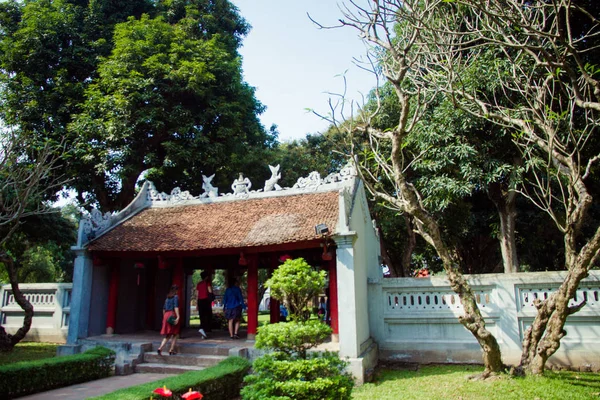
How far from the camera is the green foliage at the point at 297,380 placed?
18.2ft

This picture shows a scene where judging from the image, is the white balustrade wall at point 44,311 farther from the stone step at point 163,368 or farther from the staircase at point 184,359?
the stone step at point 163,368

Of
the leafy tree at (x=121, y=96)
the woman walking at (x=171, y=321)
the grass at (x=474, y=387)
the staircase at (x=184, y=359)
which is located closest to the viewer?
the grass at (x=474, y=387)

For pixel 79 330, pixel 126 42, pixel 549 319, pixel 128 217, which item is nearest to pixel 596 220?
pixel 549 319

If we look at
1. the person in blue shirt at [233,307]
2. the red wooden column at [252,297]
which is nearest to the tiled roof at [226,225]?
the red wooden column at [252,297]

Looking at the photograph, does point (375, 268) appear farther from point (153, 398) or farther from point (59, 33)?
point (59, 33)

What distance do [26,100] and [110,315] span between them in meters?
9.29

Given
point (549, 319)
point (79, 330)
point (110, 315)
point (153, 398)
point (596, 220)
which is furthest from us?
point (596, 220)

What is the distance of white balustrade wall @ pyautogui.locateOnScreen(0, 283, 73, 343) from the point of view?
13.1 metres

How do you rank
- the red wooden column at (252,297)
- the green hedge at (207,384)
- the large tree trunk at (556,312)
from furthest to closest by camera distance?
the red wooden column at (252,297), the large tree trunk at (556,312), the green hedge at (207,384)

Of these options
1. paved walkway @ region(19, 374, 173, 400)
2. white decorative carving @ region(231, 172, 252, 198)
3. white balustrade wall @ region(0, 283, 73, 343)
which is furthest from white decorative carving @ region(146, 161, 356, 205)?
paved walkway @ region(19, 374, 173, 400)

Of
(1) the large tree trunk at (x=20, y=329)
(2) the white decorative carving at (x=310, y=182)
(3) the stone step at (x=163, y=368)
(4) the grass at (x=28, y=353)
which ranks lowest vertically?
(3) the stone step at (x=163, y=368)

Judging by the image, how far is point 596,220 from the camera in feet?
53.9

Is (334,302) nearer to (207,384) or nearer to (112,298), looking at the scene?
(207,384)

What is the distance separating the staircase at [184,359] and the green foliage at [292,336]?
3.33 metres
